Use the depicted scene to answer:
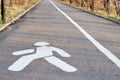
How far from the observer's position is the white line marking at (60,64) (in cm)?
715

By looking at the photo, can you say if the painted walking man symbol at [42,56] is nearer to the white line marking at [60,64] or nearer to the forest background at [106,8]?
the white line marking at [60,64]

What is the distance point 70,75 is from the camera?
261 inches

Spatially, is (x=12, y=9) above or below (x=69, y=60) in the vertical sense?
below

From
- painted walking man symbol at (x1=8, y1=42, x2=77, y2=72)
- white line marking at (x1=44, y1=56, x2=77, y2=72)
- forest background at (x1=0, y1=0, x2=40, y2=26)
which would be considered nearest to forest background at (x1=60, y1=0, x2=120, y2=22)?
forest background at (x1=0, y1=0, x2=40, y2=26)

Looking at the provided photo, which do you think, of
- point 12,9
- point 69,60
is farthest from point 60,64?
point 12,9

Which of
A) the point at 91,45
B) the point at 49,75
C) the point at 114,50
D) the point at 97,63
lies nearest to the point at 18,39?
the point at 91,45

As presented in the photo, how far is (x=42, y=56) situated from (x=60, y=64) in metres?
0.93

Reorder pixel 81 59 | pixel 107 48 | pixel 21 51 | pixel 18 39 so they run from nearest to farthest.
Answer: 1. pixel 81 59
2. pixel 21 51
3. pixel 107 48
4. pixel 18 39

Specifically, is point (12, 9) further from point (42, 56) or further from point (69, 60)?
point (69, 60)

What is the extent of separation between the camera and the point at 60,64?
7551mm

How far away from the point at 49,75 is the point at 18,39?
4.84 m

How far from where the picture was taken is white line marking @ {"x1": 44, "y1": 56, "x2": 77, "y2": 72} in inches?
281

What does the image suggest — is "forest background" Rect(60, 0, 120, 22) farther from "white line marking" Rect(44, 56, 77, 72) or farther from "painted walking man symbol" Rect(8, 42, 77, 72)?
"white line marking" Rect(44, 56, 77, 72)

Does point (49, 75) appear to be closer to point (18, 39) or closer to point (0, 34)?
point (18, 39)
